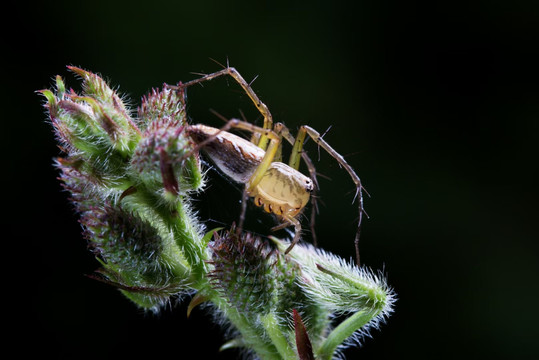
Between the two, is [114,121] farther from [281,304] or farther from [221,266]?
[281,304]

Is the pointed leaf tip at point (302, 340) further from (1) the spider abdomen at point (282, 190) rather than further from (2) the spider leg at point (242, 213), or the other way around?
(1) the spider abdomen at point (282, 190)

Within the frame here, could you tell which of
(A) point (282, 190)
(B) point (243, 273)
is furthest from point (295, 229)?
(B) point (243, 273)

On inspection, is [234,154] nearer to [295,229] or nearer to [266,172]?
[266,172]

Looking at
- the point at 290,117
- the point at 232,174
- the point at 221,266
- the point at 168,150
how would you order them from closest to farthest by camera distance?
the point at 168,150 → the point at 221,266 → the point at 232,174 → the point at 290,117

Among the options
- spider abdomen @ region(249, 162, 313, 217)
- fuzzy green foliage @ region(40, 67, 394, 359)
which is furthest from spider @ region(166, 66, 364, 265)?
fuzzy green foliage @ region(40, 67, 394, 359)

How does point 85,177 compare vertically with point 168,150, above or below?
below

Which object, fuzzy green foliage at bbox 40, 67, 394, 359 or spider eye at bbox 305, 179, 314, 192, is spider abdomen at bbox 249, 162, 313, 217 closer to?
spider eye at bbox 305, 179, 314, 192

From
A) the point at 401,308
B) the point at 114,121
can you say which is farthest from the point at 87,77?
the point at 401,308

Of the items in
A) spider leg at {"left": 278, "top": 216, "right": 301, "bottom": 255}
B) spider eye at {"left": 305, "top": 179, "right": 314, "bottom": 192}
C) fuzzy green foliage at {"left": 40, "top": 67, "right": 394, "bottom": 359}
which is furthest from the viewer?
spider eye at {"left": 305, "top": 179, "right": 314, "bottom": 192}
